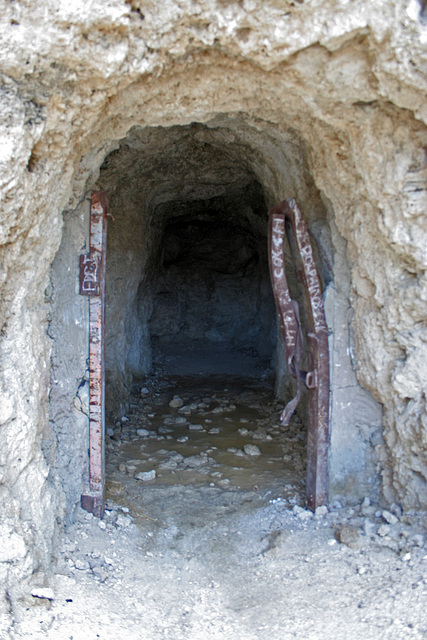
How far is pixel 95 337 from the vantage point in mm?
3125

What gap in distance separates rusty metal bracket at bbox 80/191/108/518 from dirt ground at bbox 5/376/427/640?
18 centimetres

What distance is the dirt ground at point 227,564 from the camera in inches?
88.5

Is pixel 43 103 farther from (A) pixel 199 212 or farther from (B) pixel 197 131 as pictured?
(A) pixel 199 212

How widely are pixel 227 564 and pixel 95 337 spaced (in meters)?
1.54

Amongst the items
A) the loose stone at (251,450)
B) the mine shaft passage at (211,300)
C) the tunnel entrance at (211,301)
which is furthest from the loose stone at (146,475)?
the mine shaft passage at (211,300)

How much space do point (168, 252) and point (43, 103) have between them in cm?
677

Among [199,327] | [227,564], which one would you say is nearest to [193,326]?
[199,327]

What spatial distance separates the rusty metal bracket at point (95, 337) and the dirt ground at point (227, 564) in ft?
0.60

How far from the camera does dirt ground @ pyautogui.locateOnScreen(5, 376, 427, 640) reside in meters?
2.25

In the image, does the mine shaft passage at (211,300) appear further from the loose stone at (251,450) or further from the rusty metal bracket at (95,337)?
the rusty metal bracket at (95,337)

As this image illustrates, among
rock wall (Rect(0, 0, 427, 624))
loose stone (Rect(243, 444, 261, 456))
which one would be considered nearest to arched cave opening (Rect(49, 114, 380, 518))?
loose stone (Rect(243, 444, 261, 456))

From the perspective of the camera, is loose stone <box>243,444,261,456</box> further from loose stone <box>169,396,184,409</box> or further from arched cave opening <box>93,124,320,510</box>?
loose stone <box>169,396,184,409</box>

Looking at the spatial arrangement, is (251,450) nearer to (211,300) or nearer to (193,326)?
(193,326)

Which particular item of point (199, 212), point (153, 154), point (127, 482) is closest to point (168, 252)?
point (199, 212)
